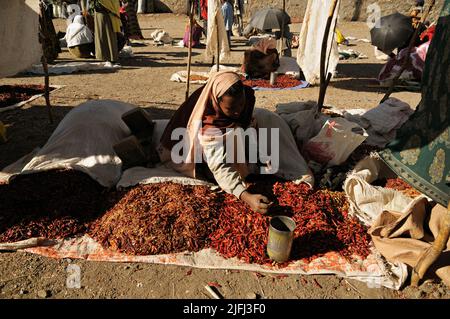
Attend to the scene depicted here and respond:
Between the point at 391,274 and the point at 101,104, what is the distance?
3315 mm

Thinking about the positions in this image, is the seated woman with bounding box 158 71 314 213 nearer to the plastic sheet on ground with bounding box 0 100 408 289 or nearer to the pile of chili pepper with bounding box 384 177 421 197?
the plastic sheet on ground with bounding box 0 100 408 289

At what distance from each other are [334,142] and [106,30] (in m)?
7.60

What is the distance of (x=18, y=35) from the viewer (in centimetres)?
381

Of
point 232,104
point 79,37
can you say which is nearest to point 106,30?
point 79,37

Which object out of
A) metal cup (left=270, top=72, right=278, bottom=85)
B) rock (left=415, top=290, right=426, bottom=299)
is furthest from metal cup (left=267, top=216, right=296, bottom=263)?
metal cup (left=270, top=72, right=278, bottom=85)

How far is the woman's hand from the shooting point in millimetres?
2829

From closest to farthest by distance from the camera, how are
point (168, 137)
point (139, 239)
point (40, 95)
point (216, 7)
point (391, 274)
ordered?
point (391, 274) < point (139, 239) < point (168, 137) < point (40, 95) < point (216, 7)

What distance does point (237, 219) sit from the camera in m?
2.90

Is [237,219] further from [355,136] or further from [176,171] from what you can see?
[355,136]

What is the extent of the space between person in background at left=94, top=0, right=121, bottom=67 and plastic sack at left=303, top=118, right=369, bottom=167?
7.04m

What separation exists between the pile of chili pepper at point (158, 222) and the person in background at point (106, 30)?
7044 millimetres

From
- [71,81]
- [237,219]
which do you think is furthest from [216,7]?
[237,219]

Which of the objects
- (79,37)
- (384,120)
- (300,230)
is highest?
(79,37)

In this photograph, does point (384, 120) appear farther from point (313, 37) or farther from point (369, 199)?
point (313, 37)
